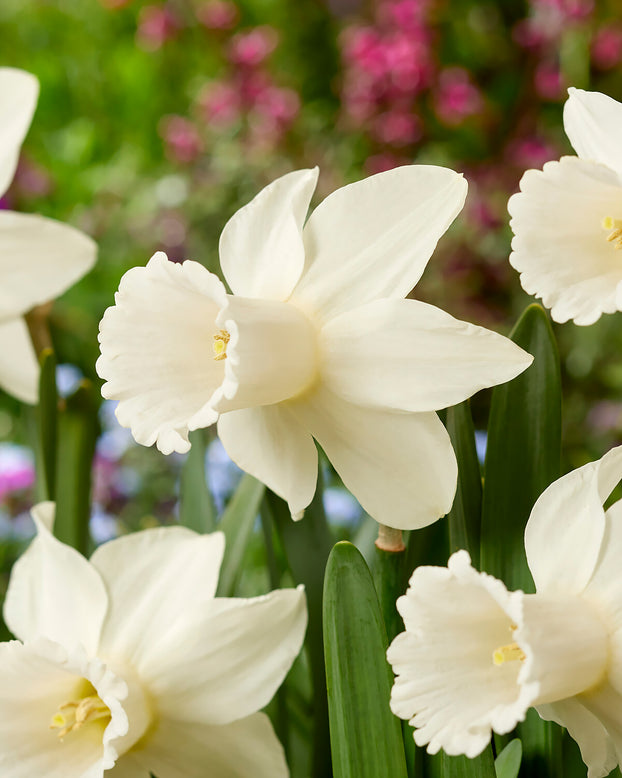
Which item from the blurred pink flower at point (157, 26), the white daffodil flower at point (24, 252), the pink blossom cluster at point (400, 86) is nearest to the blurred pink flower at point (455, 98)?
the pink blossom cluster at point (400, 86)

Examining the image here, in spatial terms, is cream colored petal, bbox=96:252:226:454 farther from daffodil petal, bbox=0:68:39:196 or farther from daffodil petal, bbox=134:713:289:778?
daffodil petal, bbox=0:68:39:196

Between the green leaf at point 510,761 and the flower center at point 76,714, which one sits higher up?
the green leaf at point 510,761

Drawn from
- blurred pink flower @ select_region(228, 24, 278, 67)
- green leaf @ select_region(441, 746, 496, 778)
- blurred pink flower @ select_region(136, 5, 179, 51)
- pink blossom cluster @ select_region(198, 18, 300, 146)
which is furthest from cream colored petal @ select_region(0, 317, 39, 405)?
blurred pink flower @ select_region(136, 5, 179, 51)

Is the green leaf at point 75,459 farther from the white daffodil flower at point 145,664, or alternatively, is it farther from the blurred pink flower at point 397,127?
the blurred pink flower at point 397,127

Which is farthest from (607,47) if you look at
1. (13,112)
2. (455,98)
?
(13,112)

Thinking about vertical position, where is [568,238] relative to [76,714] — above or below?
above

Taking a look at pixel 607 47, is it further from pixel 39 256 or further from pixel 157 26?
pixel 39 256
